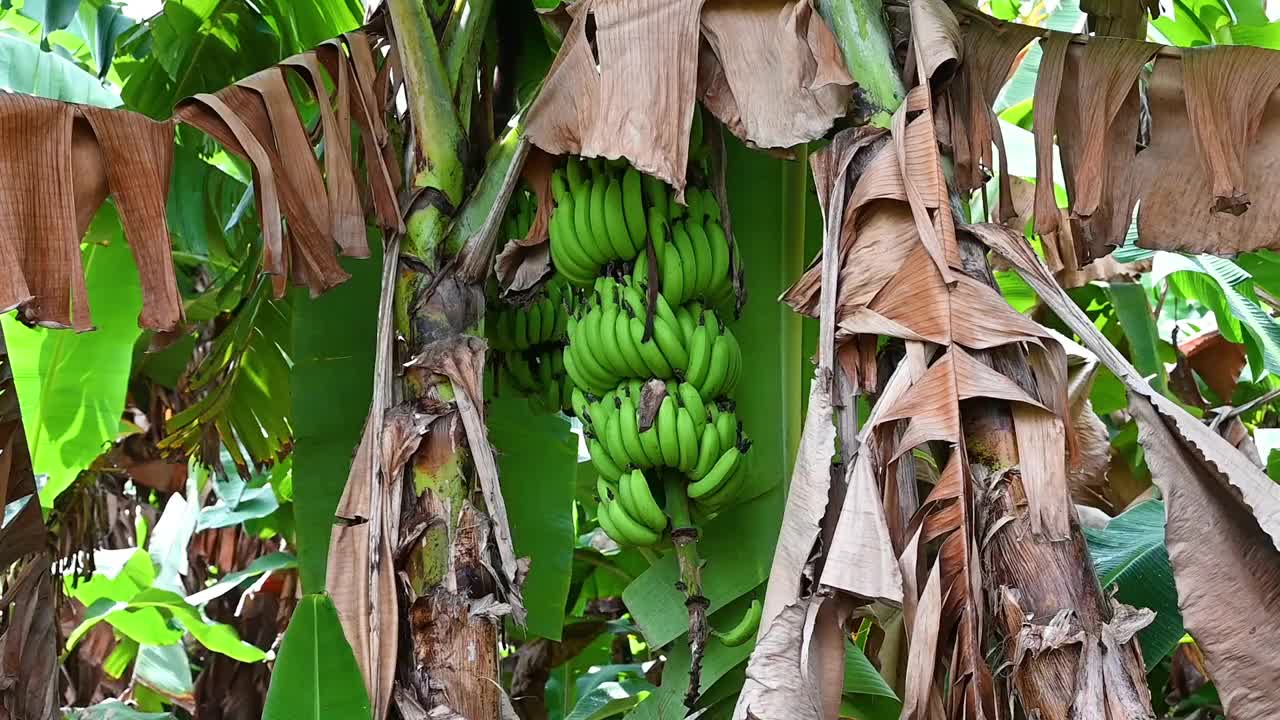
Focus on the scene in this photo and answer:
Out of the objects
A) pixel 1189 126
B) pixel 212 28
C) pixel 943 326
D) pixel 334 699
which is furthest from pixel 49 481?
pixel 1189 126

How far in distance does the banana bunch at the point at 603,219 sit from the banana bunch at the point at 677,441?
0.42 ft

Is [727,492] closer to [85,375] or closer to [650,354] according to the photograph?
[650,354]

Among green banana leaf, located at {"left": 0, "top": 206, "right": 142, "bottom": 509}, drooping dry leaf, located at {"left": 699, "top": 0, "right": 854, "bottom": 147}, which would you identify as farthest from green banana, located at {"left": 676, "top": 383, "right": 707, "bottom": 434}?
green banana leaf, located at {"left": 0, "top": 206, "right": 142, "bottom": 509}

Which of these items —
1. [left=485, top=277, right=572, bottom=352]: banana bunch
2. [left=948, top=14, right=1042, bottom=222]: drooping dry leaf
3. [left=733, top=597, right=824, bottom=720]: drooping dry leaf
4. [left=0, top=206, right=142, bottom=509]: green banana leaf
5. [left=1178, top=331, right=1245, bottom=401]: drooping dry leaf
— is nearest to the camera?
[left=733, top=597, right=824, bottom=720]: drooping dry leaf

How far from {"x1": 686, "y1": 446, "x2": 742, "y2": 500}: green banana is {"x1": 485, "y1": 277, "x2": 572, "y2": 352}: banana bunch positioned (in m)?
0.29

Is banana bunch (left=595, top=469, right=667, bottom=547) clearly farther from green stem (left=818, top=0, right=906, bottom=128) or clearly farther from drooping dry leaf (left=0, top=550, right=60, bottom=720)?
drooping dry leaf (left=0, top=550, right=60, bottom=720)

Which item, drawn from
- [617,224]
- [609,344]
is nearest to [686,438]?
[609,344]

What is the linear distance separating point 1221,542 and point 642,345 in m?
0.47

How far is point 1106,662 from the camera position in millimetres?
A: 768

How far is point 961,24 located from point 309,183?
637mm

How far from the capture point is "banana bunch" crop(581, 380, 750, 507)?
965 mm

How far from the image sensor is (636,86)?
0.96 metres

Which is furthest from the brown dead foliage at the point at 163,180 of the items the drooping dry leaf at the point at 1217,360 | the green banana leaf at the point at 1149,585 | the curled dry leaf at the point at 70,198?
the drooping dry leaf at the point at 1217,360

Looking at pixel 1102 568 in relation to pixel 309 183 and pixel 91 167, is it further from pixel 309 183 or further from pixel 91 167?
pixel 91 167
